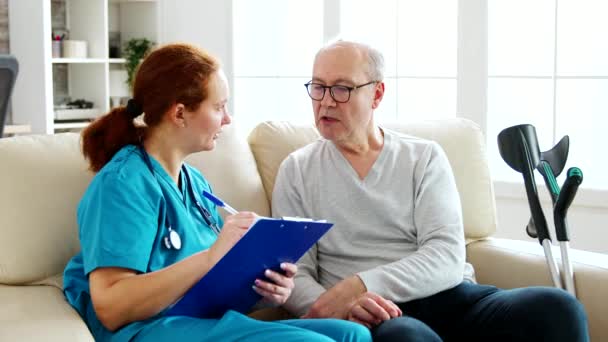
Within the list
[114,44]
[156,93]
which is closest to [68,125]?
[114,44]

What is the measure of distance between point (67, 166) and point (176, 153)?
1.03 feet

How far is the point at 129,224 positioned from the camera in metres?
1.81

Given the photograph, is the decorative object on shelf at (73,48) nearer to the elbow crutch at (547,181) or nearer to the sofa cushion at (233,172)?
the sofa cushion at (233,172)

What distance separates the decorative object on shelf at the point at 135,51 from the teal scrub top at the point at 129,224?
3.38 meters

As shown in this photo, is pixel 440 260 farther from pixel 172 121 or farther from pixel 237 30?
pixel 237 30

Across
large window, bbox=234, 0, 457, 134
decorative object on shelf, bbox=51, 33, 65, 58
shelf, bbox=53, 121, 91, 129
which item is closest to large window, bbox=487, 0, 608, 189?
large window, bbox=234, 0, 457, 134

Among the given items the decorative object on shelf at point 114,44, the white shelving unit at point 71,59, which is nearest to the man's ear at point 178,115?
the white shelving unit at point 71,59

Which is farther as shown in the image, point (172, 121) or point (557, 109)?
point (557, 109)

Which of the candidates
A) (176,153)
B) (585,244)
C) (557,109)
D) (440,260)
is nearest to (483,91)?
(557,109)

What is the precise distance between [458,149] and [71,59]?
297 cm

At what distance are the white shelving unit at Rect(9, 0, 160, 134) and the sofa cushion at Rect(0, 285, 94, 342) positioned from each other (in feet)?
9.11

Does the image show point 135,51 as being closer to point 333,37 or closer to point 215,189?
point 333,37

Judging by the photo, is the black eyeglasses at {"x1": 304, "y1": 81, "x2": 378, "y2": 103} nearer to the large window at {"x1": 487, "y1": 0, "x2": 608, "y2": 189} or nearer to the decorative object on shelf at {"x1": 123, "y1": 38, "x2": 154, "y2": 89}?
the large window at {"x1": 487, "y1": 0, "x2": 608, "y2": 189}

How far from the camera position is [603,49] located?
11.9 feet
